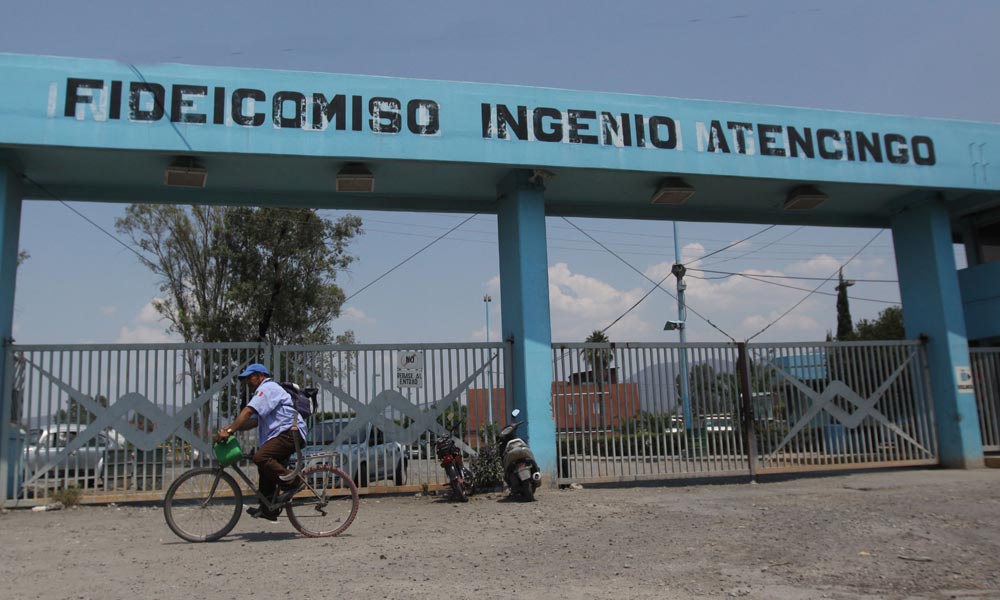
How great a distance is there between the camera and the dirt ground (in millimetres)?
5160

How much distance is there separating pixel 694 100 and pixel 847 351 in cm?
496

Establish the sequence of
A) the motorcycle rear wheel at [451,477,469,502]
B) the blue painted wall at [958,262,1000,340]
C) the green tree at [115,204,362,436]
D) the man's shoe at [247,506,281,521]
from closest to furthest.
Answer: the man's shoe at [247,506,281,521]
the motorcycle rear wheel at [451,477,469,502]
the blue painted wall at [958,262,1000,340]
the green tree at [115,204,362,436]

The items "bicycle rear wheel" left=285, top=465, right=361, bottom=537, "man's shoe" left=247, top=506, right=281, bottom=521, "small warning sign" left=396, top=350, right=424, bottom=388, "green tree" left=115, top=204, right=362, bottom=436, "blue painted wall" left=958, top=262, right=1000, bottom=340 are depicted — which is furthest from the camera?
"green tree" left=115, top=204, right=362, bottom=436

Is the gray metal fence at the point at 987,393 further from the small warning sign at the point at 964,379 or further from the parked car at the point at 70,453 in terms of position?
the parked car at the point at 70,453

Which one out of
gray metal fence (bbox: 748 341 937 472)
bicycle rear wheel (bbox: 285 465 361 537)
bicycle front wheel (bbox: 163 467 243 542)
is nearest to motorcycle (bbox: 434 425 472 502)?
bicycle rear wheel (bbox: 285 465 361 537)

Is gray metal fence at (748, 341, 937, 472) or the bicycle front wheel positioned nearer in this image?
the bicycle front wheel

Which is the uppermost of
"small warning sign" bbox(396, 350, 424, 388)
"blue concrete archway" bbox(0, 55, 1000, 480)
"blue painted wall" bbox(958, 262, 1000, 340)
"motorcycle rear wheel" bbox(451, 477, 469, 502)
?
"blue concrete archway" bbox(0, 55, 1000, 480)

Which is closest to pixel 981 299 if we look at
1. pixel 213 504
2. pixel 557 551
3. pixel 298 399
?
pixel 557 551

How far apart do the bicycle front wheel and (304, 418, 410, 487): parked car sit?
3020 mm

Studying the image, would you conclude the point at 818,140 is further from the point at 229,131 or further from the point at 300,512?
the point at 300,512

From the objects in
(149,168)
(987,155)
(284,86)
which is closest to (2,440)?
(149,168)

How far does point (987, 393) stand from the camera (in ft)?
43.5

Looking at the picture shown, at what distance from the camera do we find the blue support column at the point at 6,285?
9.43 m

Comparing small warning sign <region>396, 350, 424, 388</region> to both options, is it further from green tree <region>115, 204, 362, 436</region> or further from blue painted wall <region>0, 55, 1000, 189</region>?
green tree <region>115, 204, 362, 436</region>
